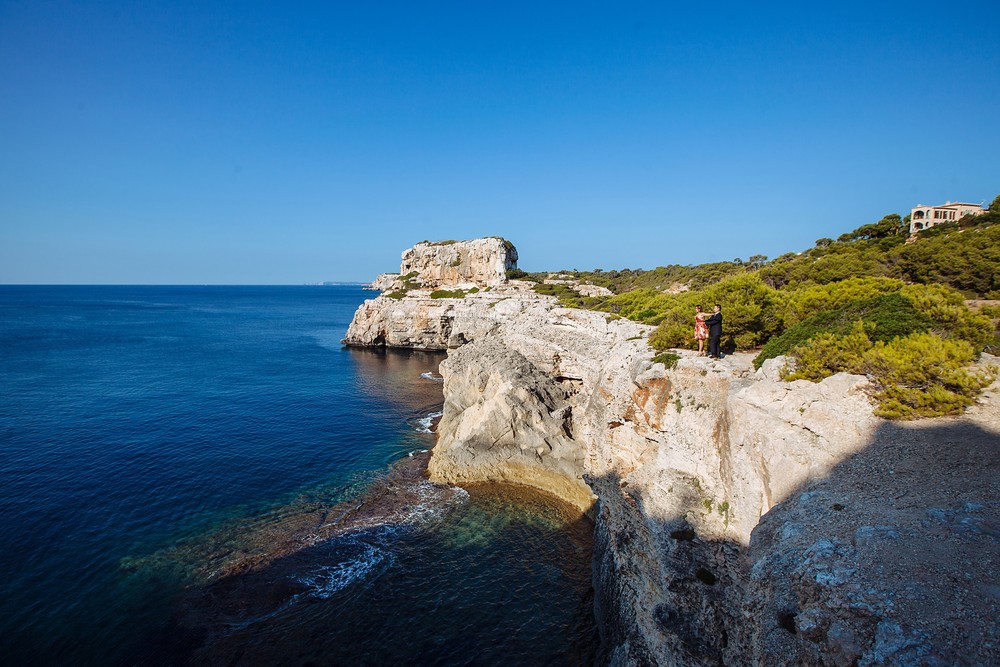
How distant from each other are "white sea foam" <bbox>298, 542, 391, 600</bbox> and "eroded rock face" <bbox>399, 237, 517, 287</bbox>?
51128 millimetres

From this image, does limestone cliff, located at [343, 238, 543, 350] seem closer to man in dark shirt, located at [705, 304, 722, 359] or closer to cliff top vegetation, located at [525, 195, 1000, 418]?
cliff top vegetation, located at [525, 195, 1000, 418]

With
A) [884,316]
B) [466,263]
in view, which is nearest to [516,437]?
[884,316]

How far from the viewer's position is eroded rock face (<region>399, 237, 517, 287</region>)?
68312 millimetres

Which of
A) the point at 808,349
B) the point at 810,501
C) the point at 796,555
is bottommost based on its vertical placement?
the point at 796,555

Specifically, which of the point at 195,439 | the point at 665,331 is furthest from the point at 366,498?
the point at 665,331

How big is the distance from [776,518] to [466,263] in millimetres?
64116

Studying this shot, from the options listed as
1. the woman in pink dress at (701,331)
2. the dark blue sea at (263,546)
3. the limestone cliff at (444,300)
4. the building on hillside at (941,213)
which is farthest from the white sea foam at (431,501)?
the building on hillside at (941,213)

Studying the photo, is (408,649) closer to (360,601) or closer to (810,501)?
(360,601)

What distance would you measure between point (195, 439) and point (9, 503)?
8.49 m

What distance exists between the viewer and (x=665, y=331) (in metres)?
17.6

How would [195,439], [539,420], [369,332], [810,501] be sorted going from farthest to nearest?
1. [369,332]
2. [195,439]
3. [539,420]
4. [810,501]

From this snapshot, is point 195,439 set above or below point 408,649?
above

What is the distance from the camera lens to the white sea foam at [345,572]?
51.5ft

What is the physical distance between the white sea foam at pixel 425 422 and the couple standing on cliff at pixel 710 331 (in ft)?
68.6
